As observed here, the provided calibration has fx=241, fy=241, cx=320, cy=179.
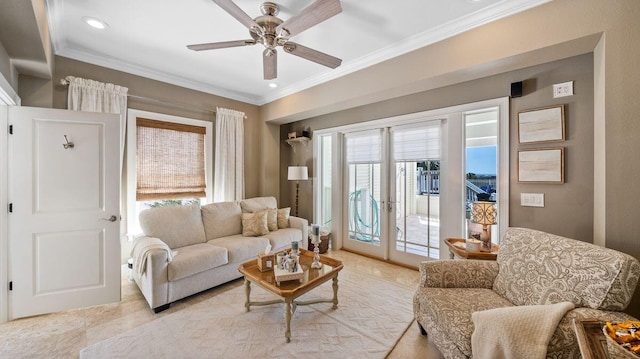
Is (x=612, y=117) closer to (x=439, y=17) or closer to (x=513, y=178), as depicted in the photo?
(x=513, y=178)

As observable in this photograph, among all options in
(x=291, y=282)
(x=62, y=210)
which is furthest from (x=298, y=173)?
(x=62, y=210)

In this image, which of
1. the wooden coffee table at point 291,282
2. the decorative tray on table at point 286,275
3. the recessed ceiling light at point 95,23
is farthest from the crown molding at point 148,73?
the decorative tray on table at point 286,275

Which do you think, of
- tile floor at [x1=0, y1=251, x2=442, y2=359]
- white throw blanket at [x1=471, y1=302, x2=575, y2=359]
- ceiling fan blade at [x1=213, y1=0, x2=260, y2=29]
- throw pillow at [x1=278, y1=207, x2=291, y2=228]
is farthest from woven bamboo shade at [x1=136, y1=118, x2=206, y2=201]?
white throw blanket at [x1=471, y1=302, x2=575, y2=359]

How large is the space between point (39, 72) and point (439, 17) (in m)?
4.08

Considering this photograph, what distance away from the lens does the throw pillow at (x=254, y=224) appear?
3424 millimetres

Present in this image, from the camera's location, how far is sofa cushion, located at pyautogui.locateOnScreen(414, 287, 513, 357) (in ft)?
4.67

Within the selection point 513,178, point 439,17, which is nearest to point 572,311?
point 513,178

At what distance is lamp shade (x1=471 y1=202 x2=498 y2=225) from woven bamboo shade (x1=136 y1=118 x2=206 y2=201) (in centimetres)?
384

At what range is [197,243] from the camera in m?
3.10

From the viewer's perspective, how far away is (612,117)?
1.72 meters

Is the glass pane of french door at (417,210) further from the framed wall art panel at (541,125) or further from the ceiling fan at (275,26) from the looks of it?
the ceiling fan at (275,26)

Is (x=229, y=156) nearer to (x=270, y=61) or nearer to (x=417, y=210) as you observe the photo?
(x=270, y=61)

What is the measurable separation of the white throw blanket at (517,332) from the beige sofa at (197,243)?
2.48m

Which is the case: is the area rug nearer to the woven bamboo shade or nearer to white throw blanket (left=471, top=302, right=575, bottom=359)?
white throw blanket (left=471, top=302, right=575, bottom=359)
